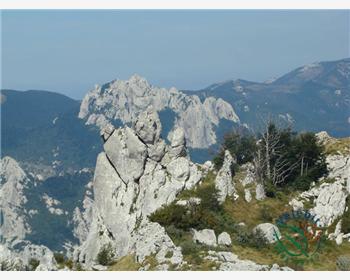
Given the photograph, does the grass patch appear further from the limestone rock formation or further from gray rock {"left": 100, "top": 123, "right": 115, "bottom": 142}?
gray rock {"left": 100, "top": 123, "right": 115, "bottom": 142}

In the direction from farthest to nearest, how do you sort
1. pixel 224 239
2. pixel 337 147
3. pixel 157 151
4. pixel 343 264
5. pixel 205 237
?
pixel 337 147 → pixel 157 151 → pixel 205 237 → pixel 224 239 → pixel 343 264

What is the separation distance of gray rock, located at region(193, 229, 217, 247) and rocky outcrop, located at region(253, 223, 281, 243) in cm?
343

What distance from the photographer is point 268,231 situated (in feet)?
151

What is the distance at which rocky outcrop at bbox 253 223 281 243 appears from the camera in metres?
45.1

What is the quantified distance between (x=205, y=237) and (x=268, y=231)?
477 cm

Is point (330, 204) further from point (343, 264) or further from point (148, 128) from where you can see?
point (148, 128)

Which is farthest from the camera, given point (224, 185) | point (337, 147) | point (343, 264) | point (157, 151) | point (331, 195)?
point (337, 147)

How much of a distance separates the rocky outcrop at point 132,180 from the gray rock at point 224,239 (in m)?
11.9

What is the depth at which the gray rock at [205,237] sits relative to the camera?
4384 cm

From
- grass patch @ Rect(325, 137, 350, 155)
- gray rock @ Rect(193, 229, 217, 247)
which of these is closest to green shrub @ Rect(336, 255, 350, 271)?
gray rock @ Rect(193, 229, 217, 247)

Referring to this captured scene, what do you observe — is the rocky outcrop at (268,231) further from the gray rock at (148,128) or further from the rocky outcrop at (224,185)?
the gray rock at (148,128)

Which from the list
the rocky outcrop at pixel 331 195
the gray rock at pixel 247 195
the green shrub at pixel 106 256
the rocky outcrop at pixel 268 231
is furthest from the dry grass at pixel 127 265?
the rocky outcrop at pixel 331 195

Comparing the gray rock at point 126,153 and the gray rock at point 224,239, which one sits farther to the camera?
the gray rock at point 126,153

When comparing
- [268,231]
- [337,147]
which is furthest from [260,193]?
[337,147]
